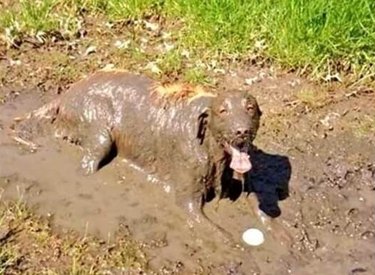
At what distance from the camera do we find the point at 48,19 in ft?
24.6

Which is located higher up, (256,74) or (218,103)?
(218,103)

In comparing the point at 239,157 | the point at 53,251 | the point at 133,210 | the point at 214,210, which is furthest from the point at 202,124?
the point at 53,251

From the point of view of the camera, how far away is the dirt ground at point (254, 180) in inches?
215

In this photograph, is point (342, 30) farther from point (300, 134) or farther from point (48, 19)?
point (48, 19)

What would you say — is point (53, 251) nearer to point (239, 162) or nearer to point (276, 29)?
point (239, 162)

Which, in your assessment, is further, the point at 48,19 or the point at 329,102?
the point at 48,19

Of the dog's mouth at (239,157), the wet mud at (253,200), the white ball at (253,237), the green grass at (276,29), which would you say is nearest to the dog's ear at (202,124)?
the dog's mouth at (239,157)

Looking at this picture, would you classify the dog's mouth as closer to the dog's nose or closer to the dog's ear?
the dog's nose

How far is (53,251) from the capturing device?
530 cm

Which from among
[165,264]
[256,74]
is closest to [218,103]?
[165,264]

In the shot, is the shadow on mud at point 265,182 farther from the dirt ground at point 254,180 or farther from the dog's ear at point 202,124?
the dog's ear at point 202,124

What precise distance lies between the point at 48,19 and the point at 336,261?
3.22m

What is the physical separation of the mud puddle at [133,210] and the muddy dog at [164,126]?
0.10m

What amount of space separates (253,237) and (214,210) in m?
0.34
